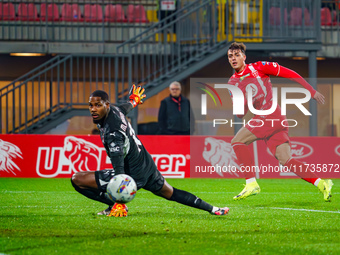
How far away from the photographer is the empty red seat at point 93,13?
823 inches

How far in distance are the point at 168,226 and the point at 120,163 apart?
2.90 feet

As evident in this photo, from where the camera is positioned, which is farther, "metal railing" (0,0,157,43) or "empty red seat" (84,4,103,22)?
"empty red seat" (84,4,103,22)

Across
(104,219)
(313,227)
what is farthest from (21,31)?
(313,227)

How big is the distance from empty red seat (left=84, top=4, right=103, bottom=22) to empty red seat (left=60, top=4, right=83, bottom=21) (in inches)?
10.1

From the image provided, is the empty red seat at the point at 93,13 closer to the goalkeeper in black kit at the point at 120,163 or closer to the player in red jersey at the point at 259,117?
the player in red jersey at the point at 259,117

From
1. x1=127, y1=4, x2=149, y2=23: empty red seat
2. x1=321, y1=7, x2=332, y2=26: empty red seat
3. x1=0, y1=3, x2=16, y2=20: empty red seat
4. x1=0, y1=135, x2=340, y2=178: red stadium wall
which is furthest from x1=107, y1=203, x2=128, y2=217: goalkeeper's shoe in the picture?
x1=321, y1=7, x2=332, y2=26: empty red seat

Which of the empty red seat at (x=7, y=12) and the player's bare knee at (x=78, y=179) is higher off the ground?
the empty red seat at (x=7, y=12)

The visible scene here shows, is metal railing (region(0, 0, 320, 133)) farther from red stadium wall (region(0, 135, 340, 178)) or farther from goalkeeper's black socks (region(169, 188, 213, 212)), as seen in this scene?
goalkeeper's black socks (region(169, 188, 213, 212))

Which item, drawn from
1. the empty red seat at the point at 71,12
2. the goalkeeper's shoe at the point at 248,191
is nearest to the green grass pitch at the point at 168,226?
the goalkeeper's shoe at the point at 248,191

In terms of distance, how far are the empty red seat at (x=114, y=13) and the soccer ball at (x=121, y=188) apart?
14.1m

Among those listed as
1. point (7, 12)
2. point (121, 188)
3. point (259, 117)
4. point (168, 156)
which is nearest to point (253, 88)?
point (259, 117)

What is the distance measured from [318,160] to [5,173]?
7075mm

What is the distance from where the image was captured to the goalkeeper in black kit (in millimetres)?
7457

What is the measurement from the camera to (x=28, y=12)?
2033 centimetres
